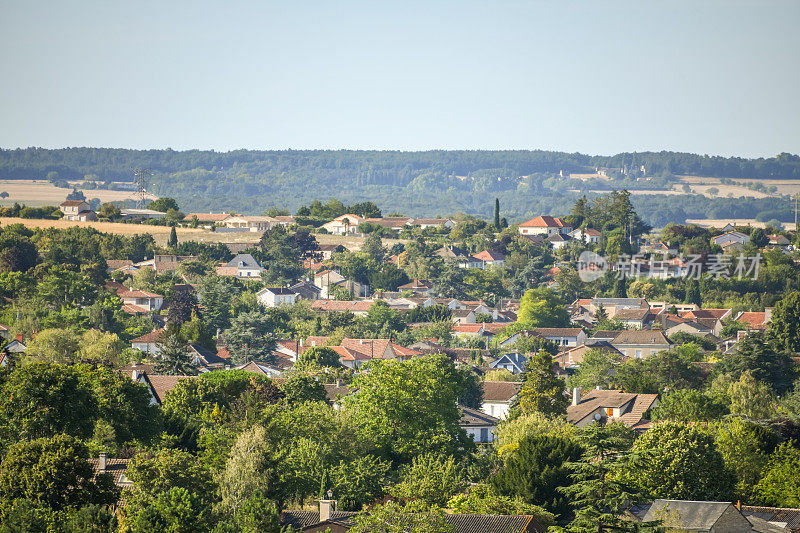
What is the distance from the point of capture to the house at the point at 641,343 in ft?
307

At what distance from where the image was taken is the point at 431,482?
124ft

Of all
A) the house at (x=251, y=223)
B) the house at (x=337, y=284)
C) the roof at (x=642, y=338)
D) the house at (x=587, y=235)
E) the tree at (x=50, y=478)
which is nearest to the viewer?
the tree at (x=50, y=478)

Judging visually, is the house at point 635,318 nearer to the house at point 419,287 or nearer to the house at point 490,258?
the house at point 419,287

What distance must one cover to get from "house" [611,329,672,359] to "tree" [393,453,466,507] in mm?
55211

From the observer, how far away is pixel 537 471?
39156mm

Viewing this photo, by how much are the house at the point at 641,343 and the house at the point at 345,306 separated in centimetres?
2105

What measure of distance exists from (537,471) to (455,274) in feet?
255

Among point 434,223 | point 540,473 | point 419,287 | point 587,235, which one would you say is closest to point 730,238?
point 587,235

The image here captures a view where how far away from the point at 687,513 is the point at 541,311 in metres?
69.1

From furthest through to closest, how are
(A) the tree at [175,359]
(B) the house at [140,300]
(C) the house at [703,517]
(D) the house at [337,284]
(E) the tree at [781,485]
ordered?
1. (D) the house at [337,284]
2. (B) the house at [140,300]
3. (A) the tree at [175,359]
4. (E) the tree at [781,485]
5. (C) the house at [703,517]

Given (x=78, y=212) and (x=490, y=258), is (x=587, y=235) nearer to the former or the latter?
(x=490, y=258)

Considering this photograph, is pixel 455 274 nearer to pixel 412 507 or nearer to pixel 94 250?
pixel 94 250

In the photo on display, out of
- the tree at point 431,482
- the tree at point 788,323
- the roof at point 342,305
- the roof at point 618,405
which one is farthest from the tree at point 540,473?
the roof at point 342,305

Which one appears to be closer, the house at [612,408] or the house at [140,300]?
the house at [612,408]
